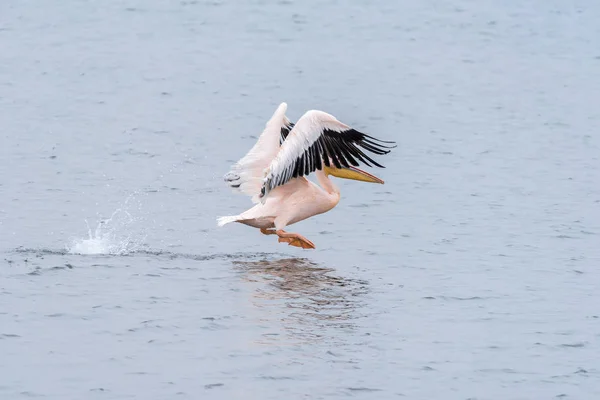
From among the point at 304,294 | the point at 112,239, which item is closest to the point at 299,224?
the point at 112,239

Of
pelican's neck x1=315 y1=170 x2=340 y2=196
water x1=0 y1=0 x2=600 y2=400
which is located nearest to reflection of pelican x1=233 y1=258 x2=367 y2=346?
water x1=0 y1=0 x2=600 y2=400

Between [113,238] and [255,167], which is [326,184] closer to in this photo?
[255,167]

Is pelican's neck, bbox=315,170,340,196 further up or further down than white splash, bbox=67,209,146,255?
further up

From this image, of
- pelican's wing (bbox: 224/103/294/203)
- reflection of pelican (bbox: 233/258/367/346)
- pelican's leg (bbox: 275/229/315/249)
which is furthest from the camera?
pelican's wing (bbox: 224/103/294/203)

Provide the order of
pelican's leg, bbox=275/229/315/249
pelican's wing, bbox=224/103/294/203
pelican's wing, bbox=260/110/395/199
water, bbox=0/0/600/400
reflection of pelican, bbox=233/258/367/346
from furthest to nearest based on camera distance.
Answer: pelican's wing, bbox=224/103/294/203 < pelican's leg, bbox=275/229/315/249 < pelican's wing, bbox=260/110/395/199 < reflection of pelican, bbox=233/258/367/346 < water, bbox=0/0/600/400

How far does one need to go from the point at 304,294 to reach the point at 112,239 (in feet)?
6.93

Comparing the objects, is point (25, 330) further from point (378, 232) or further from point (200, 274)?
point (378, 232)

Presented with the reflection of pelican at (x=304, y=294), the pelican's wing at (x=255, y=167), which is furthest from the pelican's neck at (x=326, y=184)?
the reflection of pelican at (x=304, y=294)

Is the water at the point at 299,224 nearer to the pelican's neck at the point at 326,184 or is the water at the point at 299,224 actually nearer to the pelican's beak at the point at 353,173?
the pelican's neck at the point at 326,184

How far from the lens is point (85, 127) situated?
14484mm

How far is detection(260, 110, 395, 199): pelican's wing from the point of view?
31.2 ft

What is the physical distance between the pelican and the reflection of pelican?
285 mm

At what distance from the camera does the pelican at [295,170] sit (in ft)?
31.3

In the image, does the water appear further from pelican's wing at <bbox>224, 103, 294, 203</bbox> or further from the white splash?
pelican's wing at <bbox>224, 103, 294, 203</bbox>
